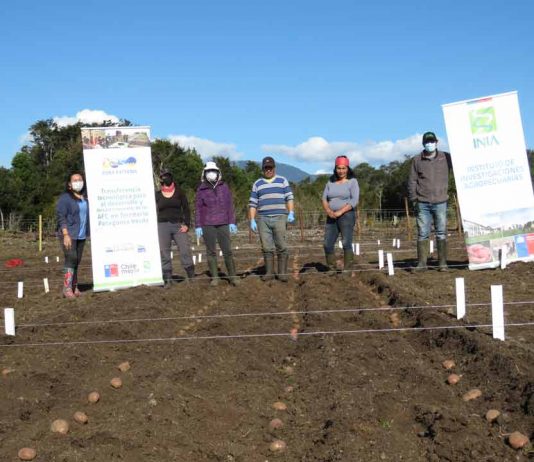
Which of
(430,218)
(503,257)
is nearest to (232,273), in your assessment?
(430,218)

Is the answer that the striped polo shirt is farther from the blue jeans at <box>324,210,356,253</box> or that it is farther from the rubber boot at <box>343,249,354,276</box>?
the rubber boot at <box>343,249,354,276</box>

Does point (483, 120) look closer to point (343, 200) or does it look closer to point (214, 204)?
point (343, 200)

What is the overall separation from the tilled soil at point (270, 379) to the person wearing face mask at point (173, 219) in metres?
1.35

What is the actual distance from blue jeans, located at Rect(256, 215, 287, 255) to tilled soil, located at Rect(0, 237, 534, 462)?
1.44 m

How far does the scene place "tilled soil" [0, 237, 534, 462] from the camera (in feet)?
11.0

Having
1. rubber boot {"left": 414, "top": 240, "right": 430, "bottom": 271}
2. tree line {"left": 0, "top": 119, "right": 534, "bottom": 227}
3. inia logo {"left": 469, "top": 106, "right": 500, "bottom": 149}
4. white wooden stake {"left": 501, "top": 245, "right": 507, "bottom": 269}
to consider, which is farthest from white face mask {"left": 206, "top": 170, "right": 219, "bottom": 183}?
tree line {"left": 0, "top": 119, "right": 534, "bottom": 227}

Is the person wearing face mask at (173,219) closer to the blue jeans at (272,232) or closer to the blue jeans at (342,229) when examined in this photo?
the blue jeans at (272,232)

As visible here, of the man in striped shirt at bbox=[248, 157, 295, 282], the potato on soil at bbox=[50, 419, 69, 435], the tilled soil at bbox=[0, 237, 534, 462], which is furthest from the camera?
the man in striped shirt at bbox=[248, 157, 295, 282]

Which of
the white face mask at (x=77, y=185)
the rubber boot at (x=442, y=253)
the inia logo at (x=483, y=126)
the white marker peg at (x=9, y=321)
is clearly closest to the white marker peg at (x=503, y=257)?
Answer: the rubber boot at (x=442, y=253)

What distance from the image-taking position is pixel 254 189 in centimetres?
913

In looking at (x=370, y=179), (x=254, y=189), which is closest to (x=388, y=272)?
(x=254, y=189)

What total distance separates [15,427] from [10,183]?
30645 mm

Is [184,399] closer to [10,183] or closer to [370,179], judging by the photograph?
[10,183]

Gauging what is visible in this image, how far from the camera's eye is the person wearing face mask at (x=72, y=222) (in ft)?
27.8
